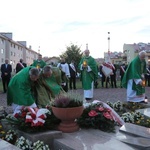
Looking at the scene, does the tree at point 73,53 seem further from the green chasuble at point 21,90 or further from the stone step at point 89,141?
the stone step at point 89,141

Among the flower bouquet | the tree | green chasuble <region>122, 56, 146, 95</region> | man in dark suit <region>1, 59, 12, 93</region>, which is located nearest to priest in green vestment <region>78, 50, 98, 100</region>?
green chasuble <region>122, 56, 146, 95</region>

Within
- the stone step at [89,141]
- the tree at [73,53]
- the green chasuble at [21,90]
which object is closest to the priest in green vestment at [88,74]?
the green chasuble at [21,90]

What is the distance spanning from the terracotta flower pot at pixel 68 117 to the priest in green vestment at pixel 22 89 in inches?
54.2

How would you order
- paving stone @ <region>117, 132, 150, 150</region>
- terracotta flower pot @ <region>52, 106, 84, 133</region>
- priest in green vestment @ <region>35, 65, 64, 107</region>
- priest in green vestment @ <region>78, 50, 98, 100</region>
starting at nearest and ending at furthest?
paving stone @ <region>117, 132, 150, 150</region>
terracotta flower pot @ <region>52, 106, 84, 133</region>
priest in green vestment @ <region>35, 65, 64, 107</region>
priest in green vestment @ <region>78, 50, 98, 100</region>

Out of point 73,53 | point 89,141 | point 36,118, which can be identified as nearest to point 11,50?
point 73,53

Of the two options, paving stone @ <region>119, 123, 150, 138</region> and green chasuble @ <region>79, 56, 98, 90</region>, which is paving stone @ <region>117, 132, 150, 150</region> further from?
green chasuble @ <region>79, 56, 98, 90</region>

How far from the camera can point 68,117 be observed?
4.53 metres

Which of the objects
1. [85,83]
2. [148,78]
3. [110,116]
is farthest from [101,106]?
[148,78]

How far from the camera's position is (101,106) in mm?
5492

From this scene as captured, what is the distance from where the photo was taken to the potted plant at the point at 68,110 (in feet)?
14.8

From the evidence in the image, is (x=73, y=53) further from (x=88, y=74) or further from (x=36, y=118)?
(x=36, y=118)

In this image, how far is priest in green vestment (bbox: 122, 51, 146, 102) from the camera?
8.70 metres

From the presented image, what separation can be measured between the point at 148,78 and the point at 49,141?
1628cm

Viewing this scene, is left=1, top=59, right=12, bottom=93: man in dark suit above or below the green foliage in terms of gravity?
below
